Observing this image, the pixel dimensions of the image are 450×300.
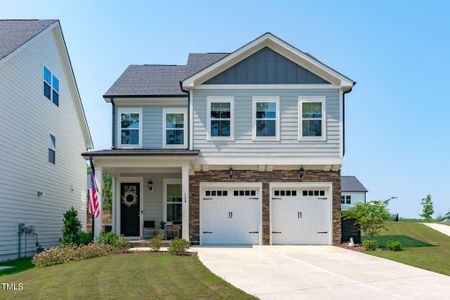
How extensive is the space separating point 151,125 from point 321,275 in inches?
433

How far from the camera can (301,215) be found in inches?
→ 766

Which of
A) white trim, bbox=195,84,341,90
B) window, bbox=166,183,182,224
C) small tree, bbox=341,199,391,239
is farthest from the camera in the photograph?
window, bbox=166,183,182,224

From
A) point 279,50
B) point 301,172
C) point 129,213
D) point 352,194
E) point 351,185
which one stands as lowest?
point 129,213

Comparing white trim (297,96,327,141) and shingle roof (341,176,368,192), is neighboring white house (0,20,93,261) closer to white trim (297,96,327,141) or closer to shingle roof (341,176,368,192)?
white trim (297,96,327,141)

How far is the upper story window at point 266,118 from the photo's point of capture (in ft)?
62.7

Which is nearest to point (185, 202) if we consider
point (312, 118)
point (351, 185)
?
point (312, 118)

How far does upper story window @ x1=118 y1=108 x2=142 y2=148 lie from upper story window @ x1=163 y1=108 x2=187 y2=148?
1.02 meters

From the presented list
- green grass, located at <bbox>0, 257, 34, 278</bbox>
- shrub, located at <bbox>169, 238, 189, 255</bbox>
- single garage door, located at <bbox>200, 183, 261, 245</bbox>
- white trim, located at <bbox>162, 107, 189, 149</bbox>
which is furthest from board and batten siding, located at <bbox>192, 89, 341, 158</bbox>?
green grass, located at <bbox>0, 257, 34, 278</bbox>

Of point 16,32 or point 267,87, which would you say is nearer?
point 16,32

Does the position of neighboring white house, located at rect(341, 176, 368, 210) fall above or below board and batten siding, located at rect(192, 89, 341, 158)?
below

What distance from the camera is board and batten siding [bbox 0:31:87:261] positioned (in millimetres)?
16000

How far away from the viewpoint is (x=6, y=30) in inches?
713

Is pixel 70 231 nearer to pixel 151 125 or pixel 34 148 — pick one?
pixel 34 148

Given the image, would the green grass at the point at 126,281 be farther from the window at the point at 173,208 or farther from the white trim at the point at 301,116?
the white trim at the point at 301,116
